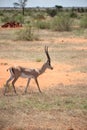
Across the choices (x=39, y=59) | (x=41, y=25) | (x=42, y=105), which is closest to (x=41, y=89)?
(x=42, y=105)

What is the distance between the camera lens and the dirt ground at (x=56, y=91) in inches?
338

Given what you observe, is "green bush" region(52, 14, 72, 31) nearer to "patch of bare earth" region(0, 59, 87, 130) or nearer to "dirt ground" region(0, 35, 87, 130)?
"dirt ground" region(0, 35, 87, 130)

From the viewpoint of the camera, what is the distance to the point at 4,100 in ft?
34.2

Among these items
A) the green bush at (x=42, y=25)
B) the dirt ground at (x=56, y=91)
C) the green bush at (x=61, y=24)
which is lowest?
the green bush at (x=42, y=25)

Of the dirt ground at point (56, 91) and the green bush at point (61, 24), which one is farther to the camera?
the green bush at point (61, 24)

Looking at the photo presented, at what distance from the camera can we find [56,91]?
11.8 metres

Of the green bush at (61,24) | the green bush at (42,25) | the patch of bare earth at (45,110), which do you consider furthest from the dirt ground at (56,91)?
the green bush at (42,25)

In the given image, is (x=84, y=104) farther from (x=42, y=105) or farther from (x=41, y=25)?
(x=41, y=25)

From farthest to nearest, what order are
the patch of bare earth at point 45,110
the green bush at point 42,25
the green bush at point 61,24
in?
the green bush at point 42,25 < the green bush at point 61,24 < the patch of bare earth at point 45,110

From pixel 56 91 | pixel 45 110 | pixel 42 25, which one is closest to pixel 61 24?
pixel 42 25

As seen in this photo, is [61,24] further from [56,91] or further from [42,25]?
[56,91]

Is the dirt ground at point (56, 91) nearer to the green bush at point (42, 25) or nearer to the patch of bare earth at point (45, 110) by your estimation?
the patch of bare earth at point (45, 110)

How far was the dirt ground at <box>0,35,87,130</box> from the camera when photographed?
858 cm

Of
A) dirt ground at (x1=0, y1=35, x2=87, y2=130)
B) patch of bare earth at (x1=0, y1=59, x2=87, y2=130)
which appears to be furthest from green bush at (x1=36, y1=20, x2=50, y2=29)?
patch of bare earth at (x1=0, y1=59, x2=87, y2=130)
